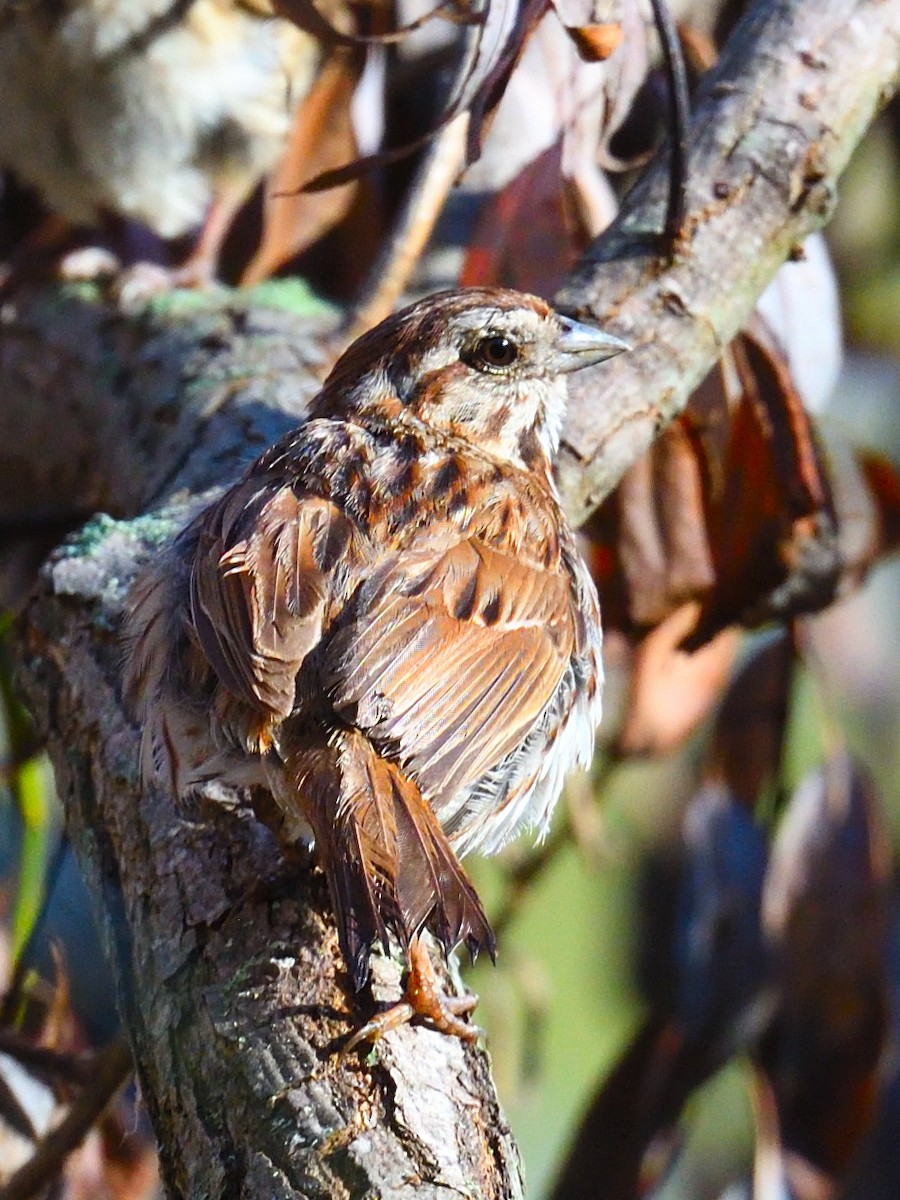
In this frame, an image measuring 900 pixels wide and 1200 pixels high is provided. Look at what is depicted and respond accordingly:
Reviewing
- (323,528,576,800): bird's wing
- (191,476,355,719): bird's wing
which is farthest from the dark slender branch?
(191,476,355,719): bird's wing

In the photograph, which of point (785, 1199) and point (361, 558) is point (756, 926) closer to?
point (785, 1199)

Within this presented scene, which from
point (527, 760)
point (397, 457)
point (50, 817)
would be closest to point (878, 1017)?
point (527, 760)

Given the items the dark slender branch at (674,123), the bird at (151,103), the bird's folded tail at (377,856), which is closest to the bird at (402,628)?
the bird's folded tail at (377,856)

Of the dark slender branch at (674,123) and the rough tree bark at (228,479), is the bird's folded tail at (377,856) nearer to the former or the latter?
the rough tree bark at (228,479)

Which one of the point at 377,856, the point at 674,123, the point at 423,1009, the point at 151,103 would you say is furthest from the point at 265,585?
the point at 151,103

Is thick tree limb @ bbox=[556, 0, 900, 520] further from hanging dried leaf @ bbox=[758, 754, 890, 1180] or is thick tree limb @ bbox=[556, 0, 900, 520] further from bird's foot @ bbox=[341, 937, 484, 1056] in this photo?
hanging dried leaf @ bbox=[758, 754, 890, 1180]

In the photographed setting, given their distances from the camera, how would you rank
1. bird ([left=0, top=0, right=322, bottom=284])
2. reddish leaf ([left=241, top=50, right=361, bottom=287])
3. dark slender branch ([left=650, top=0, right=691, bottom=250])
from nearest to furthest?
dark slender branch ([left=650, top=0, right=691, bottom=250]) < reddish leaf ([left=241, top=50, right=361, bottom=287]) < bird ([left=0, top=0, right=322, bottom=284])

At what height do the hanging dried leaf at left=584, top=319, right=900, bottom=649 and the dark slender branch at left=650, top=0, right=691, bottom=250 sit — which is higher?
the dark slender branch at left=650, top=0, right=691, bottom=250
